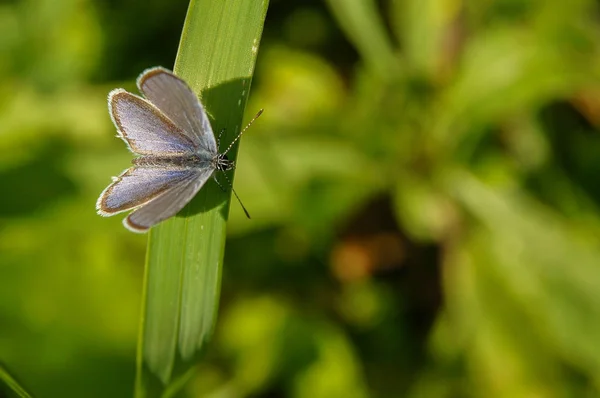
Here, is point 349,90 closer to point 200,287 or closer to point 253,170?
point 253,170

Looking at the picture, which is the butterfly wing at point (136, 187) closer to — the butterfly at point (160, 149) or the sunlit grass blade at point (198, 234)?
the butterfly at point (160, 149)

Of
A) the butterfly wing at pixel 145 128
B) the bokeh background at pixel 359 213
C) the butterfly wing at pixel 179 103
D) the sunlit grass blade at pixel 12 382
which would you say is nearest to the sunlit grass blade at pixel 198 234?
the butterfly wing at pixel 179 103

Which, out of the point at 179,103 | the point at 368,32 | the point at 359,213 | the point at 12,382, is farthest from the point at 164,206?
the point at 359,213

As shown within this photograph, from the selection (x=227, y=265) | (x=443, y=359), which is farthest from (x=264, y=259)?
(x=443, y=359)

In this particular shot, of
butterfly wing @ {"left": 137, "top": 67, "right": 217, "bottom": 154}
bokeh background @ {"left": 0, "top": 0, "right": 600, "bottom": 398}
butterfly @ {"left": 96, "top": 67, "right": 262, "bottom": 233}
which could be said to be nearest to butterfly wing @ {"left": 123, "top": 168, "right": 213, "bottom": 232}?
butterfly @ {"left": 96, "top": 67, "right": 262, "bottom": 233}

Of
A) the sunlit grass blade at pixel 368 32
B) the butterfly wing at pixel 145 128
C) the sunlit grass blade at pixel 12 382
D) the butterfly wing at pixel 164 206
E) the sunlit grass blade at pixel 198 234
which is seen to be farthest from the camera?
the sunlit grass blade at pixel 368 32

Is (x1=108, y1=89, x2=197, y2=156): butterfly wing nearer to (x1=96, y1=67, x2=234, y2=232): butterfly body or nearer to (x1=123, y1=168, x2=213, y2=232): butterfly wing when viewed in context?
(x1=96, y1=67, x2=234, y2=232): butterfly body
